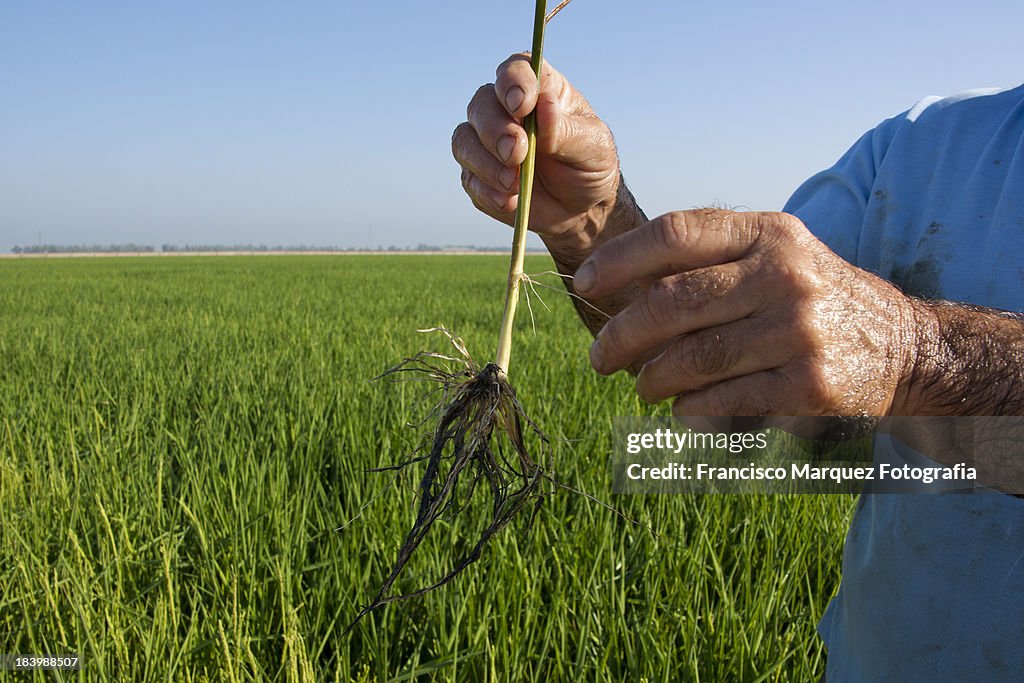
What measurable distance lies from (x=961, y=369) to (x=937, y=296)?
43 cm

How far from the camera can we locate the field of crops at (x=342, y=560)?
4.28ft

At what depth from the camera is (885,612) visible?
3.66ft

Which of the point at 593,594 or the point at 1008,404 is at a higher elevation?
the point at 1008,404

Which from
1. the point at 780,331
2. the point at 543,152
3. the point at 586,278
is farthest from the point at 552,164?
the point at 780,331

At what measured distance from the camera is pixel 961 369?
0.73 meters

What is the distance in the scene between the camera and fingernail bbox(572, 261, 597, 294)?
717mm

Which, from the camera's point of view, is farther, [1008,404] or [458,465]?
[458,465]

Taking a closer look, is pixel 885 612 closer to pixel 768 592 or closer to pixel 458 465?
pixel 768 592

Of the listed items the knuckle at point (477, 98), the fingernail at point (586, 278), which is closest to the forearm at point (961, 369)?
the fingernail at point (586, 278)

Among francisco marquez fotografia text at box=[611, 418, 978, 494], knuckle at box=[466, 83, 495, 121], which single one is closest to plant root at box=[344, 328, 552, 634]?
knuckle at box=[466, 83, 495, 121]

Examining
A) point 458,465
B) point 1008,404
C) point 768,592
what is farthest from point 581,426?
point 1008,404

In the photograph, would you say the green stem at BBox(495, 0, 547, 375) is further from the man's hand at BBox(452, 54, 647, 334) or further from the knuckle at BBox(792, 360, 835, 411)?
the knuckle at BBox(792, 360, 835, 411)

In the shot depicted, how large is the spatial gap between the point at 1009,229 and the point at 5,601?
6.45 feet

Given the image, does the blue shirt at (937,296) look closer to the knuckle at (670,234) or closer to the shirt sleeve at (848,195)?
the shirt sleeve at (848,195)
